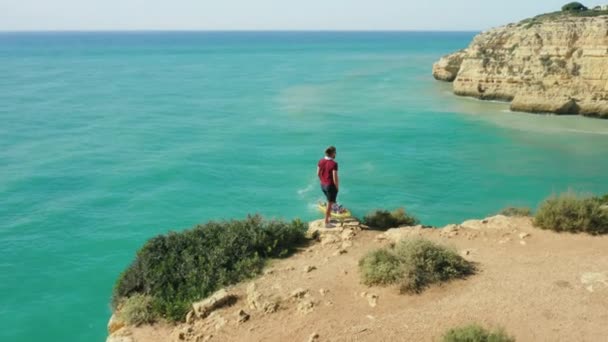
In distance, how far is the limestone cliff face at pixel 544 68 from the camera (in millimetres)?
36844

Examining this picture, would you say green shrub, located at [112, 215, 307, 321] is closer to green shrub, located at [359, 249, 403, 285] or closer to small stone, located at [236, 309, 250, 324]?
small stone, located at [236, 309, 250, 324]

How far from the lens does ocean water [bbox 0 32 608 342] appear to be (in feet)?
49.5

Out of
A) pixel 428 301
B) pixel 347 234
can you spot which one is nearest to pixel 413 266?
pixel 428 301

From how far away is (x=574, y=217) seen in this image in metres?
10.7

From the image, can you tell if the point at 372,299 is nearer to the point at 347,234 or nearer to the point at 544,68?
the point at 347,234

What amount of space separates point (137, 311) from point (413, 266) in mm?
4871

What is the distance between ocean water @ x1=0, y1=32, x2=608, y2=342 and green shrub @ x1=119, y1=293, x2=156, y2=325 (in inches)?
145

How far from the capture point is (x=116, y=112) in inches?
1535

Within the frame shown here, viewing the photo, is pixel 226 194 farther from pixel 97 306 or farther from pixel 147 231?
pixel 97 306

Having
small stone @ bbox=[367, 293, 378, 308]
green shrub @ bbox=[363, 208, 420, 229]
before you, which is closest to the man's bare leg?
green shrub @ bbox=[363, 208, 420, 229]

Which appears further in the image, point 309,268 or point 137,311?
point 309,268

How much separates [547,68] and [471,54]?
8.78m

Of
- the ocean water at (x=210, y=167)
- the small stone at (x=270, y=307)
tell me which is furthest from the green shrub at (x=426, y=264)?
the ocean water at (x=210, y=167)

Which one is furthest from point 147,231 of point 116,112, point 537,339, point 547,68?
point 547,68
